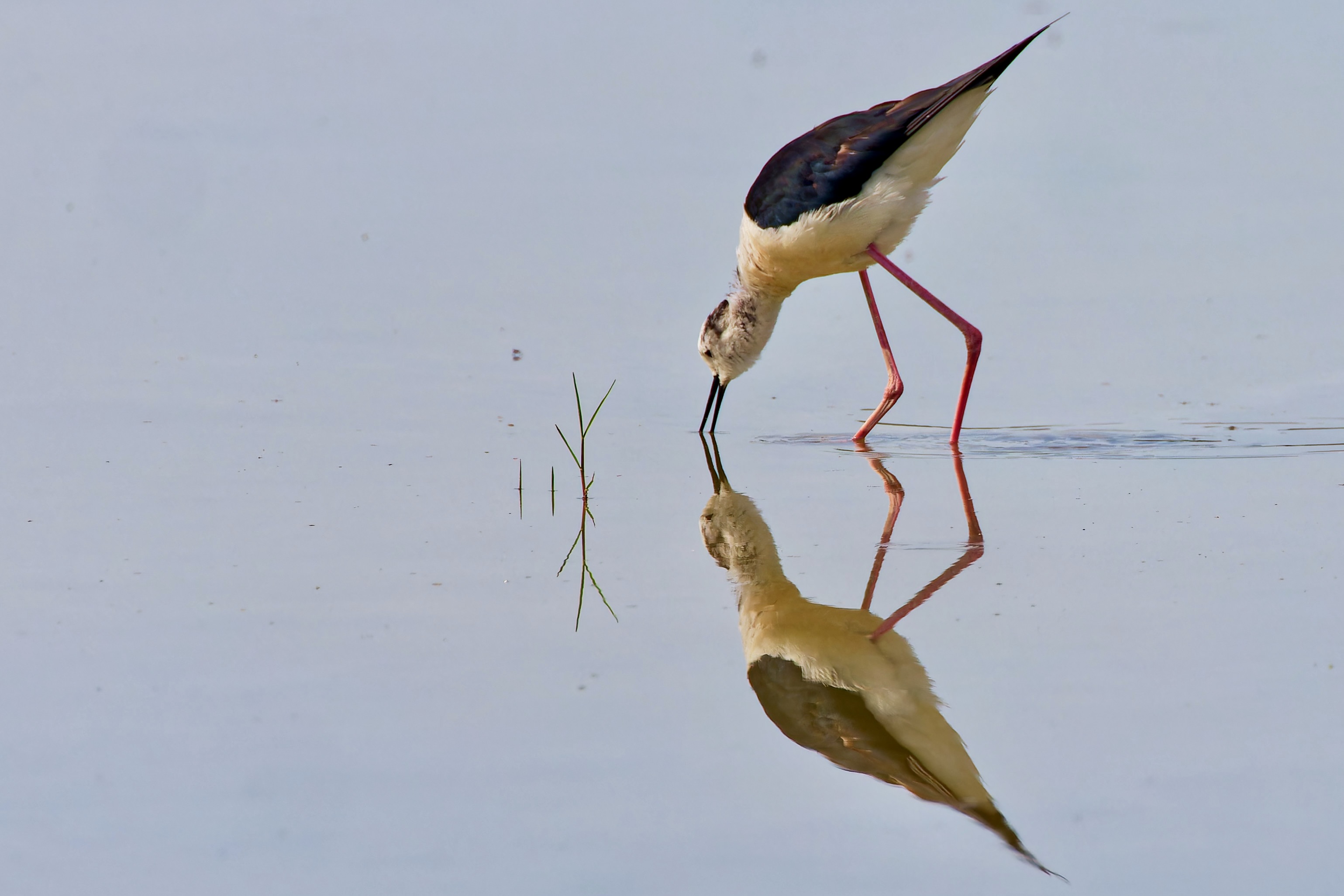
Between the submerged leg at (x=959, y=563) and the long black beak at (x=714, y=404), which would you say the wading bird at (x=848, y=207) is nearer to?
the long black beak at (x=714, y=404)

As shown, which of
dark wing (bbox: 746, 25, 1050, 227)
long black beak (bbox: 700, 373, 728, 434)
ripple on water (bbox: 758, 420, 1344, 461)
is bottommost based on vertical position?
ripple on water (bbox: 758, 420, 1344, 461)

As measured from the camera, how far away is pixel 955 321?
7047 mm

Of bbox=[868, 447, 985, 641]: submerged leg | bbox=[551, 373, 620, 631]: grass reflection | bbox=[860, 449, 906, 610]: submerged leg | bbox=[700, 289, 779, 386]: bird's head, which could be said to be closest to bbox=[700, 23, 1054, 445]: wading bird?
bbox=[700, 289, 779, 386]: bird's head

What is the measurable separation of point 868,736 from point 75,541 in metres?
2.64

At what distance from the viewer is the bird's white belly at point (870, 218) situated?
648 cm

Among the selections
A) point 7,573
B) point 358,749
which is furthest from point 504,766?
point 7,573

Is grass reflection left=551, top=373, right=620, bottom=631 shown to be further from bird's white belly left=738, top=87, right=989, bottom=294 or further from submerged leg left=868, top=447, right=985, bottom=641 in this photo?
bird's white belly left=738, top=87, right=989, bottom=294

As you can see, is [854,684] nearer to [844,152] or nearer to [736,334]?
[844,152]

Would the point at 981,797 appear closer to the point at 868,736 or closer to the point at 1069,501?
the point at 868,736

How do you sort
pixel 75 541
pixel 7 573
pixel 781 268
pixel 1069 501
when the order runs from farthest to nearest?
1. pixel 781 268
2. pixel 1069 501
3. pixel 75 541
4. pixel 7 573

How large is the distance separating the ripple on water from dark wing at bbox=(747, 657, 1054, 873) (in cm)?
261

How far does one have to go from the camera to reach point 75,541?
191 inches

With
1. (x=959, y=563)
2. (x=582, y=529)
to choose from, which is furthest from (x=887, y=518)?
(x=582, y=529)

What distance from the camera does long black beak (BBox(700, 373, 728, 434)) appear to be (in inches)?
273
